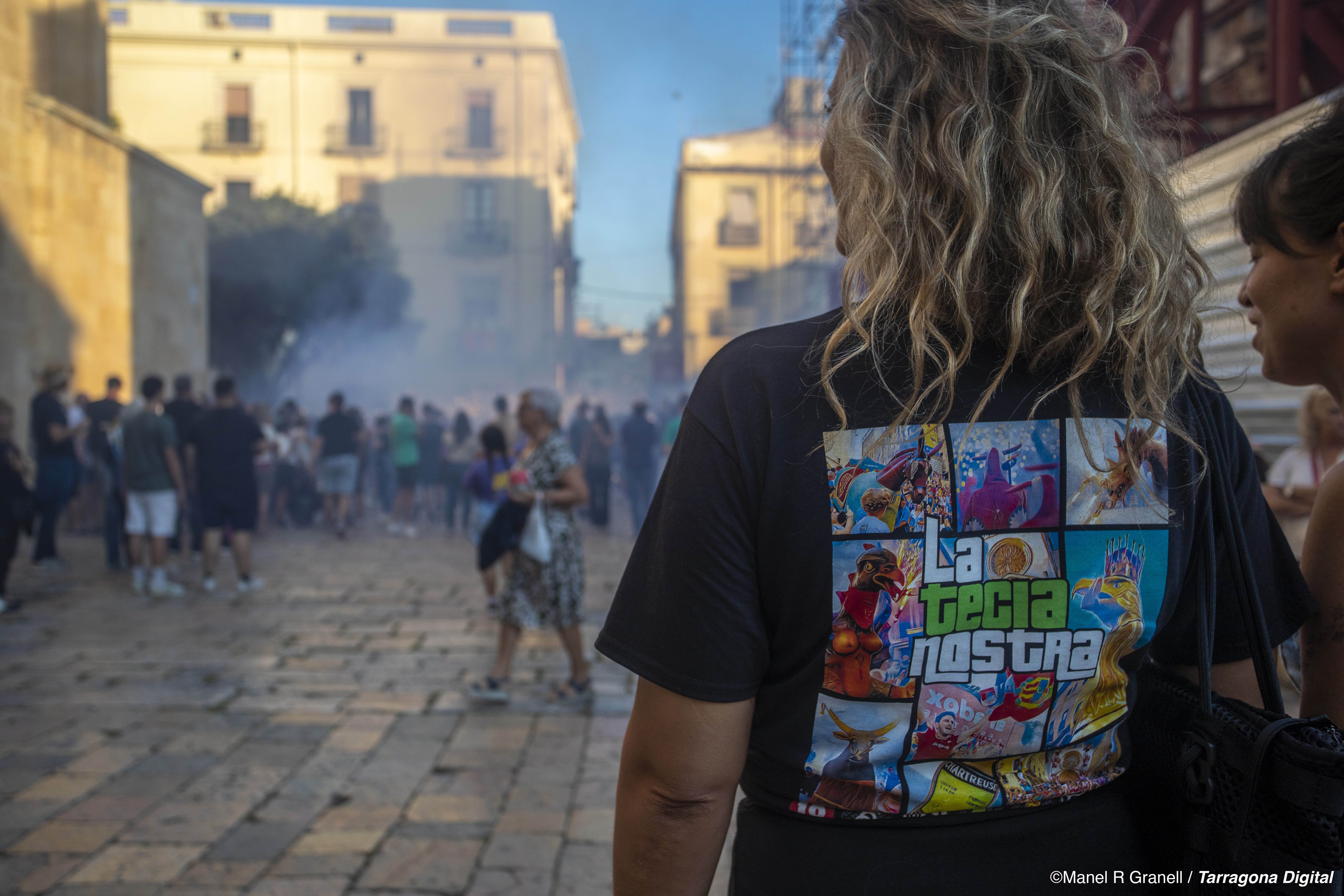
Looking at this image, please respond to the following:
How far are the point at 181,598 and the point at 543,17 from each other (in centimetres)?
3381

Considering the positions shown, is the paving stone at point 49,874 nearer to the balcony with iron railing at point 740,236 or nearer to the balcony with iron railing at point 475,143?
the balcony with iron railing at point 740,236

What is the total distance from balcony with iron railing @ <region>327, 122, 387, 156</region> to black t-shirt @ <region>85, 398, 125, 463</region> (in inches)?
1068

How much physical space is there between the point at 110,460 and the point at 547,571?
6597mm

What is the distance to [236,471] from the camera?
310 inches

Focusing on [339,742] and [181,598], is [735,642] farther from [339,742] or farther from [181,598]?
[181,598]

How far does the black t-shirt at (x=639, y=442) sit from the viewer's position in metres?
12.8

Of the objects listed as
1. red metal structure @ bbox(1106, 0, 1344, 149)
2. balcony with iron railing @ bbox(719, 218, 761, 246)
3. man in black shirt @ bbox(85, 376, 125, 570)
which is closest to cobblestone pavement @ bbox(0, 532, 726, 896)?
man in black shirt @ bbox(85, 376, 125, 570)

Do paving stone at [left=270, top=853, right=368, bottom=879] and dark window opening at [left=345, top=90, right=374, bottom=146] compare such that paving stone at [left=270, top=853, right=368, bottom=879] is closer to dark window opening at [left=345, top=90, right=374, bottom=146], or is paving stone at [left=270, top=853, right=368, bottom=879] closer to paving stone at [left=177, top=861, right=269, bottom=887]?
paving stone at [left=177, top=861, right=269, bottom=887]

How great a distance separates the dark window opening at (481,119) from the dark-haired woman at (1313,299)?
123 feet

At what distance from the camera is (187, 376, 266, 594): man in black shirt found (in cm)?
788

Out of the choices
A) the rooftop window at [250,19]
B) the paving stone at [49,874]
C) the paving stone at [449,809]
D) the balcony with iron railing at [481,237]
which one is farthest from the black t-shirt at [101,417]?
the rooftop window at [250,19]

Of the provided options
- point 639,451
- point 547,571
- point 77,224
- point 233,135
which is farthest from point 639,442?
point 233,135

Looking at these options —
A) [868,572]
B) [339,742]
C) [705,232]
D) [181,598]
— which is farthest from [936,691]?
[705,232]

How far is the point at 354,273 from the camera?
91.5 feet
